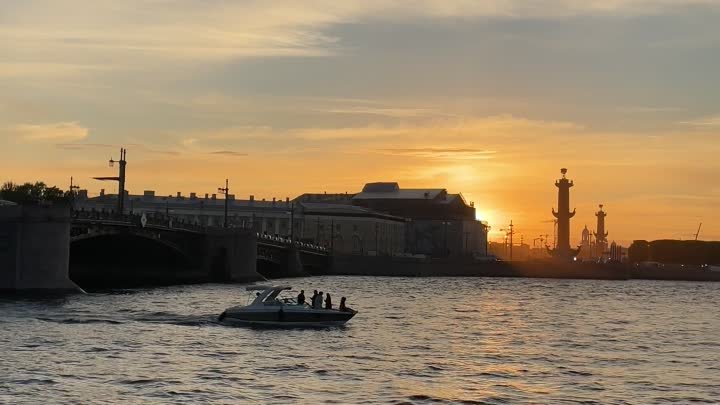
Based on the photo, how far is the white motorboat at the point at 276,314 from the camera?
71438mm

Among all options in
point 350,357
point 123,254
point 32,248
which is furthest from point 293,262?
point 350,357

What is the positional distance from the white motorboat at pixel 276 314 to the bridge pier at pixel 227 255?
5768 centimetres

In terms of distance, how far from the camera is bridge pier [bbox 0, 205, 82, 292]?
8525cm

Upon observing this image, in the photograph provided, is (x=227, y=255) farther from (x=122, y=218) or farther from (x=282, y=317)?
(x=282, y=317)

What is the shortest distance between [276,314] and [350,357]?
14.7 m

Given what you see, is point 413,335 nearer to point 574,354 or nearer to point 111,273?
point 574,354

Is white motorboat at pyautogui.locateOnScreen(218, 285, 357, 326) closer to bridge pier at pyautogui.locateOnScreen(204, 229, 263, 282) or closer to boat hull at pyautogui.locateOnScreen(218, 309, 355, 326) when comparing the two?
boat hull at pyautogui.locateOnScreen(218, 309, 355, 326)

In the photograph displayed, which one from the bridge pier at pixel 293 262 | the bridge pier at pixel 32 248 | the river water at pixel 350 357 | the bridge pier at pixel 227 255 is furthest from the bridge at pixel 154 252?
the bridge pier at pixel 293 262

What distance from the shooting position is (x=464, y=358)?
5844 cm

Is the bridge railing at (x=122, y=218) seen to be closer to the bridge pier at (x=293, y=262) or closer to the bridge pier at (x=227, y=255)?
the bridge pier at (x=227, y=255)

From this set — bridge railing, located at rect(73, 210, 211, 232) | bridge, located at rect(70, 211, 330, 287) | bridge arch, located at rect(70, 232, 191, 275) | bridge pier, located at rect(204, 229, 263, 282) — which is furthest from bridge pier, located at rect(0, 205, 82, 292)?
bridge pier, located at rect(204, 229, 263, 282)

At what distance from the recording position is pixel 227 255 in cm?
13138

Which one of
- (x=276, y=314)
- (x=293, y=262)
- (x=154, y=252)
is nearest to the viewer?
(x=276, y=314)

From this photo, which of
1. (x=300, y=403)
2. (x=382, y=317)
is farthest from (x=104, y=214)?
(x=300, y=403)
